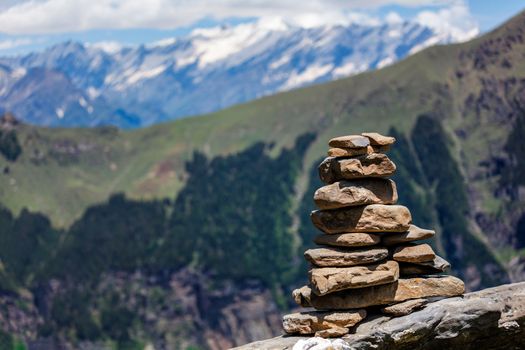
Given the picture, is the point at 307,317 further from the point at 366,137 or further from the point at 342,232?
the point at 366,137

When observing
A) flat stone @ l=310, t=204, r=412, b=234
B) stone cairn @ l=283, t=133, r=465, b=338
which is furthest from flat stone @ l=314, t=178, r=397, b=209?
flat stone @ l=310, t=204, r=412, b=234

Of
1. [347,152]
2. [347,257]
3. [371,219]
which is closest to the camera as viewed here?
[347,257]

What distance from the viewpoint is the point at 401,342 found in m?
46.5

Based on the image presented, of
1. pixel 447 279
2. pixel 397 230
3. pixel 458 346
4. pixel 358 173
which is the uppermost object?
pixel 358 173

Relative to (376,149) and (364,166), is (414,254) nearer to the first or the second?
(364,166)

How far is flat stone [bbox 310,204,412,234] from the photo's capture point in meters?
48.7

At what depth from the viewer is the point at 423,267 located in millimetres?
49562

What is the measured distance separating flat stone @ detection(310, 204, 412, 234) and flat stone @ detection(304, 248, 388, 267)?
1154 mm

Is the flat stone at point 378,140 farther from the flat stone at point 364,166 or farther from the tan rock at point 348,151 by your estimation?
the flat stone at point 364,166

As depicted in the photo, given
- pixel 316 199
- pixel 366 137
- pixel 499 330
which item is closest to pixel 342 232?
pixel 316 199

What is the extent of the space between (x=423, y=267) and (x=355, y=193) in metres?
5.21

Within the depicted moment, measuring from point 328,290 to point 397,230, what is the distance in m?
4.88

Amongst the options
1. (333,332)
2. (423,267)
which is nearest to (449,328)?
(423,267)

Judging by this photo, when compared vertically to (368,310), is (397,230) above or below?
above
